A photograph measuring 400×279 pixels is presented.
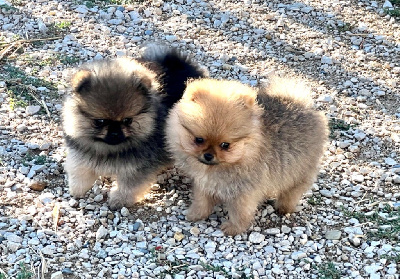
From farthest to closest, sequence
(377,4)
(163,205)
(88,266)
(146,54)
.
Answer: (377,4), (146,54), (163,205), (88,266)

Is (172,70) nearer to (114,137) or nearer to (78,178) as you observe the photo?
(114,137)

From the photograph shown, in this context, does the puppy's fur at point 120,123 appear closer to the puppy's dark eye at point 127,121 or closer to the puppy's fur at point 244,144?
the puppy's dark eye at point 127,121

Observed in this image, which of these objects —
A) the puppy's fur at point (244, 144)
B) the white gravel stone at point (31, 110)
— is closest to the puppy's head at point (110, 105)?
the puppy's fur at point (244, 144)

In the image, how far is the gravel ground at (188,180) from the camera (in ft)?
13.4

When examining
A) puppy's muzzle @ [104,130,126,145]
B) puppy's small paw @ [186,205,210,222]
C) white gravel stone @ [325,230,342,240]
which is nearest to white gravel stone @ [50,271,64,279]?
puppy's muzzle @ [104,130,126,145]

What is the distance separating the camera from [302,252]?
13.7 feet

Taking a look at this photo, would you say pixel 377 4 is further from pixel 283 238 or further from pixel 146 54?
pixel 283 238

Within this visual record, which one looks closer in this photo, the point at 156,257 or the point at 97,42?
the point at 156,257

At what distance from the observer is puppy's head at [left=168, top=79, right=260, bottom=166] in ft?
12.4

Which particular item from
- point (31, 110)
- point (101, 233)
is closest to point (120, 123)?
point (101, 233)

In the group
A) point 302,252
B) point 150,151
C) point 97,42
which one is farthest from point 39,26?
point 302,252

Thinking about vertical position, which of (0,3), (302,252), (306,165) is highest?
(306,165)

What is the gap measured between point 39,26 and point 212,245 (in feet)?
12.3

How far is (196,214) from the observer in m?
4.45
